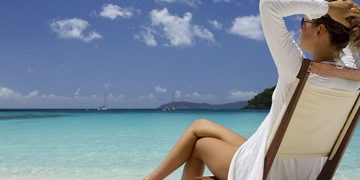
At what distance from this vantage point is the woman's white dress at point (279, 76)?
2.11 metres

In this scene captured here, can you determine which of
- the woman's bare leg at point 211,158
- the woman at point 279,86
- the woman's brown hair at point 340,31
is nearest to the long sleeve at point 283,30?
the woman at point 279,86

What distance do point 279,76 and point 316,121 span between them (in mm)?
377

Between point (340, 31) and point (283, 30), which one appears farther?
point (340, 31)

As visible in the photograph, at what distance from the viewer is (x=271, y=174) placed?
2.50 m

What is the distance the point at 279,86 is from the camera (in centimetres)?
222

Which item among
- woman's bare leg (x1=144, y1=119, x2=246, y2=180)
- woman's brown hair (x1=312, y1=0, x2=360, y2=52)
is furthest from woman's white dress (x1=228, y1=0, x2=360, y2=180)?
woman's bare leg (x1=144, y1=119, x2=246, y2=180)

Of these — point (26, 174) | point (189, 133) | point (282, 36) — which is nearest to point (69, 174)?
point (26, 174)

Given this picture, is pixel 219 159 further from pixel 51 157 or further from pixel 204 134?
pixel 51 157

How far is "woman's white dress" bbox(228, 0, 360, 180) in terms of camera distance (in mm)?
2113

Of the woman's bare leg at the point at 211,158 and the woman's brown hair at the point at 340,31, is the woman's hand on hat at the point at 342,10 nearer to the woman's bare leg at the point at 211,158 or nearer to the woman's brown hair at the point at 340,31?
the woman's brown hair at the point at 340,31

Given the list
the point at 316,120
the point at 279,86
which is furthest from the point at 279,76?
the point at 316,120

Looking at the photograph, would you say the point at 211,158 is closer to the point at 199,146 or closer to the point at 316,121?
the point at 199,146

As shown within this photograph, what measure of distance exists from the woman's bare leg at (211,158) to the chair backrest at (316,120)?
0.99 ft

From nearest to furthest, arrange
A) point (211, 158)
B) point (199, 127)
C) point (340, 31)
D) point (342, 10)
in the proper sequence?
1. point (342, 10)
2. point (340, 31)
3. point (211, 158)
4. point (199, 127)
